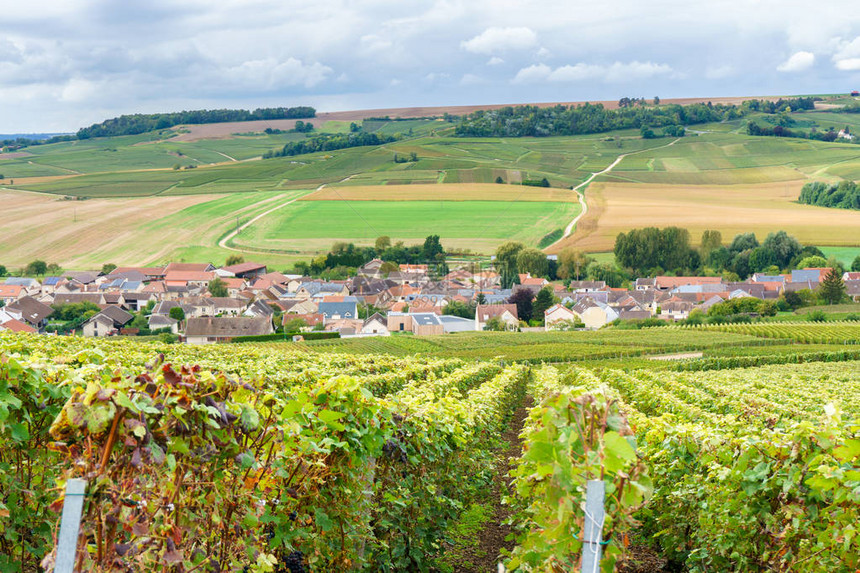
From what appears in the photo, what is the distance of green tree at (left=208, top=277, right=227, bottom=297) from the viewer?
9606 centimetres

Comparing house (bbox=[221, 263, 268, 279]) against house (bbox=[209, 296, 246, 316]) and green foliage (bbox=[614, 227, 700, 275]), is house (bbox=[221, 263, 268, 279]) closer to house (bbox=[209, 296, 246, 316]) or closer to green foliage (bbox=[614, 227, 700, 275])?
house (bbox=[209, 296, 246, 316])

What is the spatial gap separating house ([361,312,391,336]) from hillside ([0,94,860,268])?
34.4 meters

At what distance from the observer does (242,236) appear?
120000 mm

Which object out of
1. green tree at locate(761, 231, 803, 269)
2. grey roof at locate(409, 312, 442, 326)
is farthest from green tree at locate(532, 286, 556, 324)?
green tree at locate(761, 231, 803, 269)

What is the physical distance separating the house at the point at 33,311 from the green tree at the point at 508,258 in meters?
59.7

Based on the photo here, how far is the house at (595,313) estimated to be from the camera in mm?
87125

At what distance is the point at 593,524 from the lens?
3.07 m

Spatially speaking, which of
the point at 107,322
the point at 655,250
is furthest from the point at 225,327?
the point at 655,250

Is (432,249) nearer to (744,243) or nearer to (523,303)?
(523,303)

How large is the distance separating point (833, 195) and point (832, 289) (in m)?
57.5

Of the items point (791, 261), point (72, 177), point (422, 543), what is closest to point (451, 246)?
point (791, 261)

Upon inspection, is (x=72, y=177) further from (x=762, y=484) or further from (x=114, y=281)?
(x=762, y=484)

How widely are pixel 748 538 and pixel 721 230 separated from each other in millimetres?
122059

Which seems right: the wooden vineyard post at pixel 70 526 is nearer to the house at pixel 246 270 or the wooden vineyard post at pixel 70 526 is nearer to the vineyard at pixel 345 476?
the vineyard at pixel 345 476
